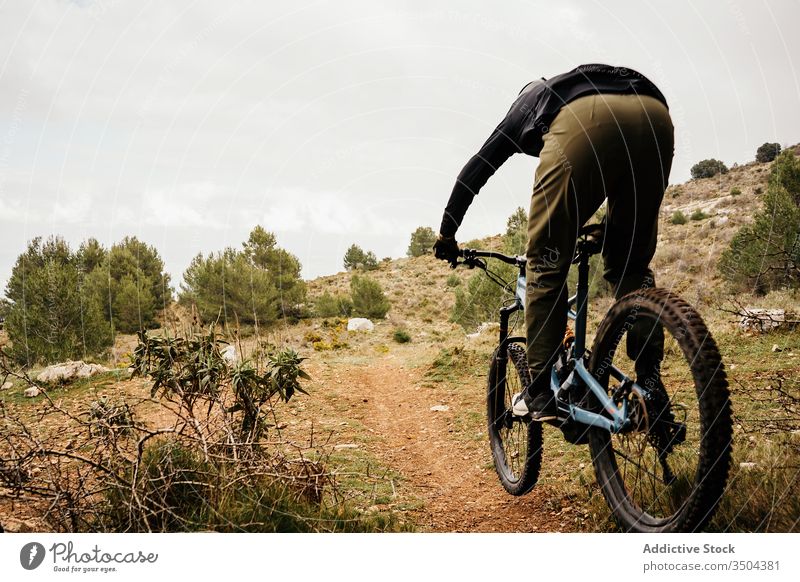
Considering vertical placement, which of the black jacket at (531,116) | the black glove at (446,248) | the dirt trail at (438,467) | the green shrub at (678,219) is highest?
the green shrub at (678,219)

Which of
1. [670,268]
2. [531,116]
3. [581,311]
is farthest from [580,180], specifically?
[670,268]

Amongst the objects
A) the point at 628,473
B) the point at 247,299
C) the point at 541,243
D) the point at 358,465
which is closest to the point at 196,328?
the point at 358,465

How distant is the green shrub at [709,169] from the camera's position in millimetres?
27003

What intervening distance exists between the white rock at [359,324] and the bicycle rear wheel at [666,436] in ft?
34.9

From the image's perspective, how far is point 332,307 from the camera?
552 inches

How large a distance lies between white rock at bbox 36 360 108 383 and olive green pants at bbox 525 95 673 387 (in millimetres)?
6619

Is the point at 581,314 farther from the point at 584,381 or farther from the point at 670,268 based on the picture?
the point at 670,268

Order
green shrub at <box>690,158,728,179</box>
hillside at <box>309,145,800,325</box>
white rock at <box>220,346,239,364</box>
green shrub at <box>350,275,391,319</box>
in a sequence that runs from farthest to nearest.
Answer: green shrub at <box>690,158,728,179</box> < hillside at <box>309,145,800,325</box> < green shrub at <box>350,275,391,319</box> < white rock at <box>220,346,239,364</box>

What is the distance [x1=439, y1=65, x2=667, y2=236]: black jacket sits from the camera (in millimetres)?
2146

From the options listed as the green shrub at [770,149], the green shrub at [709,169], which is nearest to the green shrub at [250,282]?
the green shrub at [770,149]

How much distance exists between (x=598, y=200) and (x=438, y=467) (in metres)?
2.47

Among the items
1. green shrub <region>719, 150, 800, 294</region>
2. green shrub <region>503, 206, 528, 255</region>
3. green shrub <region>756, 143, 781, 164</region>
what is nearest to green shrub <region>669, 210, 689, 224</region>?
green shrub <region>756, 143, 781, 164</region>

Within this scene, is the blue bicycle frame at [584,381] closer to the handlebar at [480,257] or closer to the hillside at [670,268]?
the handlebar at [480,257]
